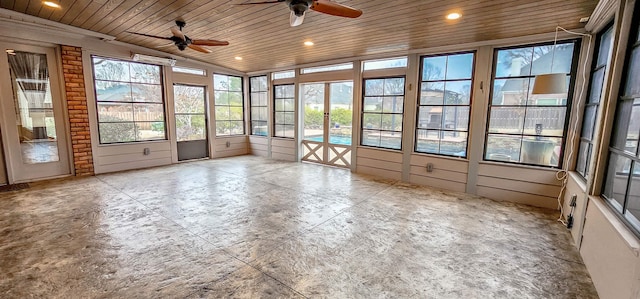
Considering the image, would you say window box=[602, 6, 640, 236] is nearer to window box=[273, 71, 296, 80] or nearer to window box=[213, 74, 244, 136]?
window box=[273, 71, 296, 80]

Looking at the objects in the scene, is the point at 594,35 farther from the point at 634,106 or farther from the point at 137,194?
the point at 137,194

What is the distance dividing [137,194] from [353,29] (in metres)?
4.24

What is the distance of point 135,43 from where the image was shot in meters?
5.51

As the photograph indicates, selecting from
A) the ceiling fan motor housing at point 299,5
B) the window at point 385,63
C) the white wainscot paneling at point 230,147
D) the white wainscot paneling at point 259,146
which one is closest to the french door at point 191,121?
the white wainscot paneling at point 230,147

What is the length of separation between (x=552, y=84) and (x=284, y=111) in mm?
5754

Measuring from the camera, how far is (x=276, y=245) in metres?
2.75

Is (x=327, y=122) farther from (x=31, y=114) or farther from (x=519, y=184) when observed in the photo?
(x=31, y=114)

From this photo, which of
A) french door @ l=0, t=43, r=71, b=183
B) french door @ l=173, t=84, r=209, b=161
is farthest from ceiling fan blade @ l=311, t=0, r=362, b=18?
french door @ l=0, t=43, r=71, b=183

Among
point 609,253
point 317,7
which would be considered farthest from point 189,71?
point 609,253

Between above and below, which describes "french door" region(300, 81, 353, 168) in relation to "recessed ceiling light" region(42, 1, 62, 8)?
below

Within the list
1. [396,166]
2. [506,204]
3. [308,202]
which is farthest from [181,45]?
[506,204]

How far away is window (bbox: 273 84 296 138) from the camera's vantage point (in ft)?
23.9

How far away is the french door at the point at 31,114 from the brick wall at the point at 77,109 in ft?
0.54

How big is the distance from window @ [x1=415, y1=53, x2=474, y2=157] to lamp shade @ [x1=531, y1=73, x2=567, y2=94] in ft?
4.25
